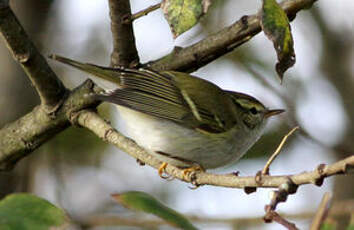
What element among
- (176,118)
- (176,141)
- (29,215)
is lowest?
(29,215)

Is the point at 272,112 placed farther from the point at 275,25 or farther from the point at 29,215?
the point at 29,215

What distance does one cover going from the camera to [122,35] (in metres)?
2.24

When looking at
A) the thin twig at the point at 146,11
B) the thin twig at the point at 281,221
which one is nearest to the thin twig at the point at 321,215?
the thin twig at the point at 281,221

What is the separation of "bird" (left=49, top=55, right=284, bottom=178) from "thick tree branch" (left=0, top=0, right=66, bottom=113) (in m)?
0.14

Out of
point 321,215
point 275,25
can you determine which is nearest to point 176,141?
point 275,25

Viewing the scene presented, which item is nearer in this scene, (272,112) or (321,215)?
(321,215)

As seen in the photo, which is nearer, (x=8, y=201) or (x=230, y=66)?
(x=8, y=201)

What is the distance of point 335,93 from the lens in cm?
362

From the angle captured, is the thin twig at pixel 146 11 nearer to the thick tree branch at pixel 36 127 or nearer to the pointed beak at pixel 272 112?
the thick tree branch at pixel 36 127

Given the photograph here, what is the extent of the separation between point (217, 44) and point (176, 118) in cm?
67

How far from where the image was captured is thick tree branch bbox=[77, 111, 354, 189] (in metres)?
1.24

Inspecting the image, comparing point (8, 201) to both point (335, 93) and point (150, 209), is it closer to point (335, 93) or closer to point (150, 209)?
point (150, 209)

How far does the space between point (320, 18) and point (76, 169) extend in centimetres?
197

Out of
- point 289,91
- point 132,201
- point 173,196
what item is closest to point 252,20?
point 132,201
